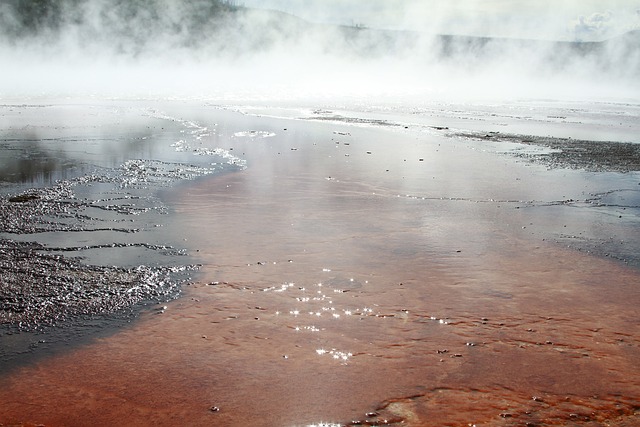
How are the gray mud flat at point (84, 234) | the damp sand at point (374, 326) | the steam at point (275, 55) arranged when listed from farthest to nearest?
the steam at point (275, 55) → the gray mud flat at point (84, 234) → the damp sand at point (374, 326)

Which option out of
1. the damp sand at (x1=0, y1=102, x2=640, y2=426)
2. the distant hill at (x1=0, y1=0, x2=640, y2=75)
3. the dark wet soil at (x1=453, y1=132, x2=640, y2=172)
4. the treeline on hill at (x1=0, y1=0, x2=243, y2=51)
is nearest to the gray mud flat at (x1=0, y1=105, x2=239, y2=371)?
the damp sand at (x1=0, y1=102, x2=640, y2=426)

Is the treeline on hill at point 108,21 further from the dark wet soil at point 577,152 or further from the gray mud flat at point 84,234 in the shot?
the dark wet soil at point 577,152

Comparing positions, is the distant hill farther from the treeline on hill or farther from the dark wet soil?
the dark wet soil

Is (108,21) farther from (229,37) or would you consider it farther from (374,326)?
(374,326)

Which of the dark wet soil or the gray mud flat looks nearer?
the gray mud flat

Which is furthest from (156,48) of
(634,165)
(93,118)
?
(634,165)

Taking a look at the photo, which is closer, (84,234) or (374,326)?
(374,326)

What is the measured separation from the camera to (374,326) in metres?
3.70

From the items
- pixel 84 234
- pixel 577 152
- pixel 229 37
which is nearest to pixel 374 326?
pixel 84 234

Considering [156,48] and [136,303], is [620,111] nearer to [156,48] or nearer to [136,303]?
[136,303]

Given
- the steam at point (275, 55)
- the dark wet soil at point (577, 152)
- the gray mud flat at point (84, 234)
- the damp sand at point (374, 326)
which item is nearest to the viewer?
the damp sand at point (374, 326)

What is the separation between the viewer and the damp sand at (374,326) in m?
2.87

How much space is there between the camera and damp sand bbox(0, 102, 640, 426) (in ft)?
9.41

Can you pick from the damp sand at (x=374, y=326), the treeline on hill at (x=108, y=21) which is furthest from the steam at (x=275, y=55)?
the damp sand at (x=374, y=326)
